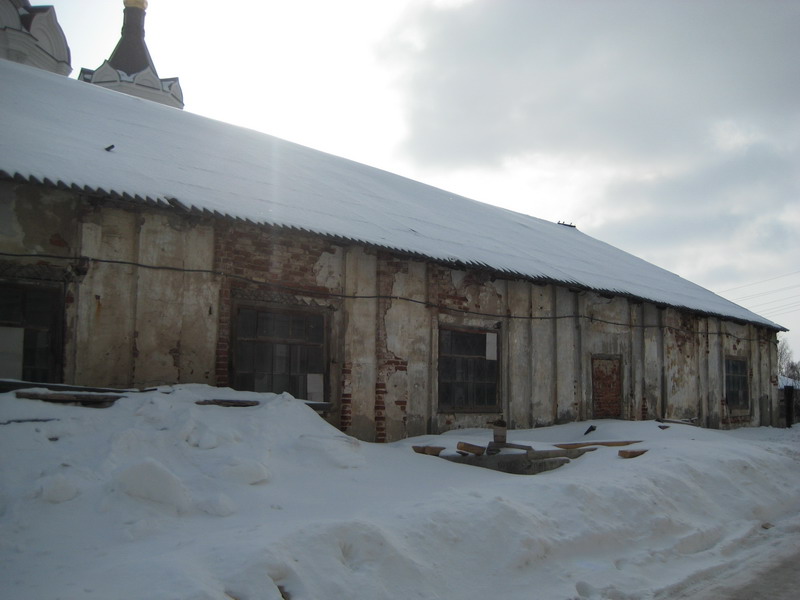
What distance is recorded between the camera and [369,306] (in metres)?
10.0

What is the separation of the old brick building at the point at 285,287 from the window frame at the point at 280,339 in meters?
0.02

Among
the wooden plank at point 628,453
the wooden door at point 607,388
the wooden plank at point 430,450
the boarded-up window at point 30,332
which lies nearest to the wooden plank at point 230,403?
the boarded-up window at point 30,332

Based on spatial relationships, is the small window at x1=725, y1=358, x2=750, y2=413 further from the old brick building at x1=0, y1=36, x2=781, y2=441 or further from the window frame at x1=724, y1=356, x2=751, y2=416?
the old brick building at x1=0, y1=36, x2=781, y2=441

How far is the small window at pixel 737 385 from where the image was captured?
18484mm

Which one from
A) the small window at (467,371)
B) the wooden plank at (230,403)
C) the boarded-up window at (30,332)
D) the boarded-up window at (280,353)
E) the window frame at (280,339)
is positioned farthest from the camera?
the small window at (467,371)

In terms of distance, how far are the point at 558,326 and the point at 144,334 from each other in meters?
7.77

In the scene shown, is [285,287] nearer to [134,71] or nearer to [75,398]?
[75,398]

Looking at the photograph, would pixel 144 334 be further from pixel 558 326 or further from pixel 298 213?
pixel 558 326

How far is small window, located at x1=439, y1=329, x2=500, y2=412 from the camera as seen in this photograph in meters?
11.2

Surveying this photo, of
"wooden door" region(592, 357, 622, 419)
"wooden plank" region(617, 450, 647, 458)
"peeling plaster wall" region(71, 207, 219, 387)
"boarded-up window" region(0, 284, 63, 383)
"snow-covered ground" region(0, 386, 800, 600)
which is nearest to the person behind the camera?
"snow-covered ground" region(0, 386, 800, 600)

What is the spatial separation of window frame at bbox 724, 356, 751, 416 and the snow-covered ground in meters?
10.9

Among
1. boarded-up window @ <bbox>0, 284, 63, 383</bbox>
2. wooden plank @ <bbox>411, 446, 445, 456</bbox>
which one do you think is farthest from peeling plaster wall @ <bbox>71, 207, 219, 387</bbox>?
wooden plank @ <bbox>411, 446, 445, 456</bbox>

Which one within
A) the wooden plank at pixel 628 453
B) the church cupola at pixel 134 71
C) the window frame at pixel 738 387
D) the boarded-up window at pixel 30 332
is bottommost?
the wooden plank at pixel 628 453

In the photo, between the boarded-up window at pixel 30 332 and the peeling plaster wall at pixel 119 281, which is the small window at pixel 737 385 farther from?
the boarded-up window at pixel 30 332
